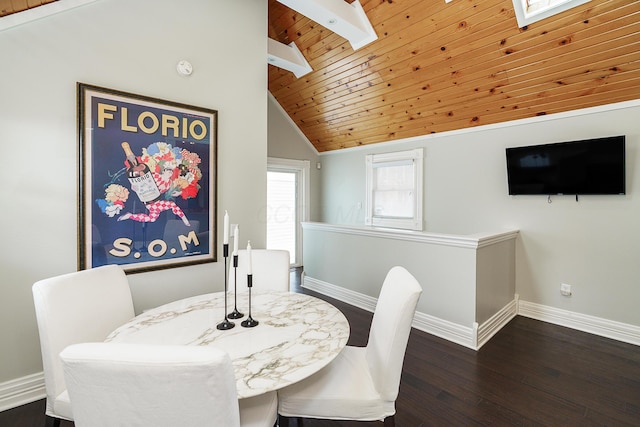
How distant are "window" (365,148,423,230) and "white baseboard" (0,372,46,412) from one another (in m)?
4.17

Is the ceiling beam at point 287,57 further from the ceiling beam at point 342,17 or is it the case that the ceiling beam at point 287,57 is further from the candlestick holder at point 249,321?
the candlestick holder at point 249,321

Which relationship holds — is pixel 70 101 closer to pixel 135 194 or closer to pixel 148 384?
pixel 135 194

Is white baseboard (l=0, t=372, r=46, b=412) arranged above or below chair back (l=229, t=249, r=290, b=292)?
below

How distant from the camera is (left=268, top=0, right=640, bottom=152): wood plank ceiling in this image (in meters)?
2.51

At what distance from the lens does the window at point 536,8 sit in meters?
2.38

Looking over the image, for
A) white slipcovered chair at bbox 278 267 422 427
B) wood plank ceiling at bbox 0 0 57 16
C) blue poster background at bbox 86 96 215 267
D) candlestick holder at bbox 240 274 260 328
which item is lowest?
white slipcovered chair at bbox 278 267 422 427

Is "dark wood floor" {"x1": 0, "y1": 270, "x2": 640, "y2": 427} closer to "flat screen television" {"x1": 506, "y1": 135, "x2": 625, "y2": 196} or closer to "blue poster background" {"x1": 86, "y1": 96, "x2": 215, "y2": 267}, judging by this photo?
"blue poster background" {"x1": 86, "y1": 96, "x2": 215, "y2": 267}

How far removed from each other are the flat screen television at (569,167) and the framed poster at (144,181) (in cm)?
320

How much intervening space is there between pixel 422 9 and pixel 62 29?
9.33 ft

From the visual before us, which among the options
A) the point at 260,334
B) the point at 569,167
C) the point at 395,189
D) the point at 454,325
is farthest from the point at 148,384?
the point at 395,189

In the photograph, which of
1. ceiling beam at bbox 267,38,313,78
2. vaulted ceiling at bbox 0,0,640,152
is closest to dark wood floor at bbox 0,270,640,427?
vaulted ceiling at bbox 0,0,640,152

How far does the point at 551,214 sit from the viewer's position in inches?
129

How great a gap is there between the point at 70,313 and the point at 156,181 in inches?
42.7

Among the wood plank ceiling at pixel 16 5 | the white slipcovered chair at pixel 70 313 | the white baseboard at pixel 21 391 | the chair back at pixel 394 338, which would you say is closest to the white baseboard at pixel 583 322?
the chair back at pixel 394 338
